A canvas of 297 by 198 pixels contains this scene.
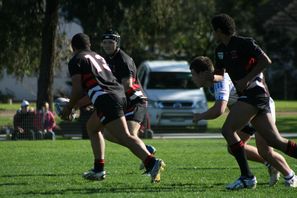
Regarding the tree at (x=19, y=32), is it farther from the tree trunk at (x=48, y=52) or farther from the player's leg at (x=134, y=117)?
the player's leg at (x=134, y=117)

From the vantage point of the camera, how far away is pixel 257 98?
923 centimetres

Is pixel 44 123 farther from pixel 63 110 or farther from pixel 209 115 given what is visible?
pixel 209 115

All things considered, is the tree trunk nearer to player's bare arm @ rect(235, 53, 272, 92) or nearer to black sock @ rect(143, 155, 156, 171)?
black sock @ rect(143, 155, 156, 171)

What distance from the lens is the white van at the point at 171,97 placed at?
91.7 ft

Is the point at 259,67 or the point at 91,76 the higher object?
the point at 259,67

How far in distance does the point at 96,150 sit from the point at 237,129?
2.13 meters

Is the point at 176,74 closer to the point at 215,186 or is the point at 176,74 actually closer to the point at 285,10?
the point at 215,186

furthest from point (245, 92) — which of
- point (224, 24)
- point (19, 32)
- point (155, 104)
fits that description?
point (19, 32)

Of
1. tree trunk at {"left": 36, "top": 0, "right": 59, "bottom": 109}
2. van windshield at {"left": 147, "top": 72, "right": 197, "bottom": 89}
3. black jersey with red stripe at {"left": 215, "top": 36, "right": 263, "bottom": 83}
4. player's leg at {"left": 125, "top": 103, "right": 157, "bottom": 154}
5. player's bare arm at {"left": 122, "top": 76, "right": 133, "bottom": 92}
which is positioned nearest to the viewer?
black jersey with red stripe at {"left": 215, "top": 36, "right": 263, "bottom": 83}

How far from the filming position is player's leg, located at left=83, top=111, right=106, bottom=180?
1040 centimetres

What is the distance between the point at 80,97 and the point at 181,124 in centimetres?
1830

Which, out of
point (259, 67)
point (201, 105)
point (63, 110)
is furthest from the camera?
point (201, 105)

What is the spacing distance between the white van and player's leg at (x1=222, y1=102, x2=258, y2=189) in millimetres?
18367

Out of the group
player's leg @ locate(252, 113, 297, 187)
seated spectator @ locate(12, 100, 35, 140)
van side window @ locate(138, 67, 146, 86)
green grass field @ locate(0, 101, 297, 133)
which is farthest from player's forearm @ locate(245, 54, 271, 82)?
van side window @ locate(138, 67, 146, 86)
